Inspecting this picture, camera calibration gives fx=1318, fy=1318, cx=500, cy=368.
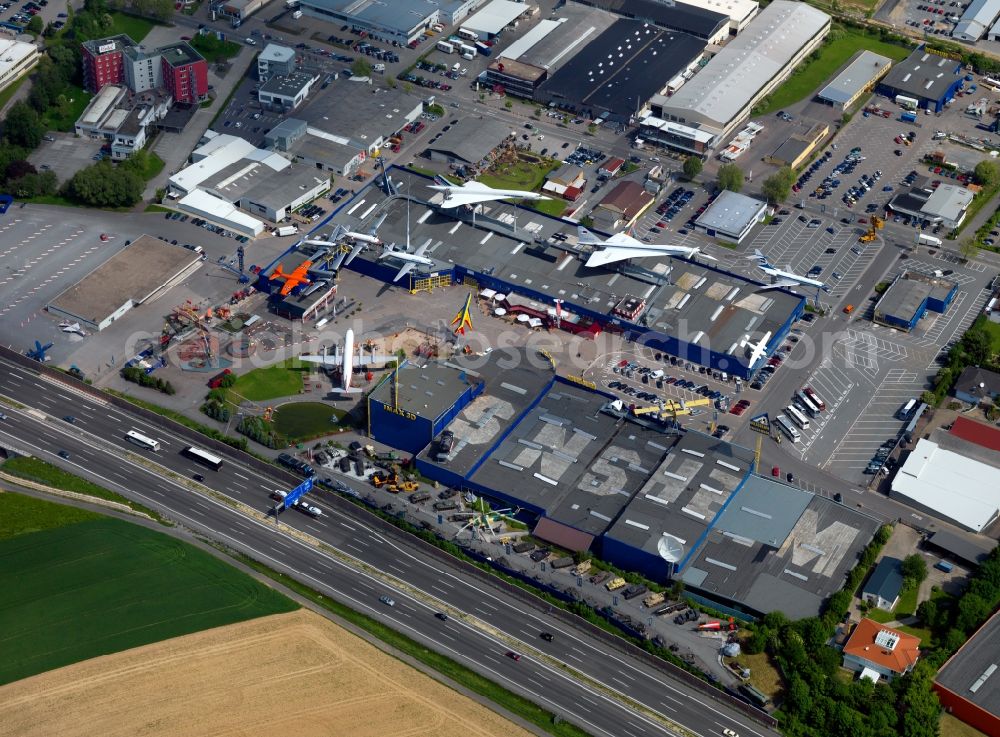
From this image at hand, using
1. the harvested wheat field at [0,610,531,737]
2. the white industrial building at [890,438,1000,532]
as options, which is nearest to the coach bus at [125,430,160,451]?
the harvested wheat field at [0,610,531,737]

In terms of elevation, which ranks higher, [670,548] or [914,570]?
[914,570]

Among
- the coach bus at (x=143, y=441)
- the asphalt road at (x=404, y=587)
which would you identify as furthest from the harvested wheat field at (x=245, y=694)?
the coach bus at (x=143, y=441)

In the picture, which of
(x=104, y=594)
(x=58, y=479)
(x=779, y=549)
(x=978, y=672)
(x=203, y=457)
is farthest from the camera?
(x=203, y=457)

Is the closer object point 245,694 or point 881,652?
point 245,694

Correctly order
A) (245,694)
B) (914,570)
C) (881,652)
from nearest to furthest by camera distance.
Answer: (245,694) < (881,652) < (914,570)

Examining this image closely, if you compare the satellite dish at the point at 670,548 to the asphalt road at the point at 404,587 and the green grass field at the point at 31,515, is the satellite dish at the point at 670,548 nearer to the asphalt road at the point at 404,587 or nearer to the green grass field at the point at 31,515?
the asphalt road at the point at 404,587

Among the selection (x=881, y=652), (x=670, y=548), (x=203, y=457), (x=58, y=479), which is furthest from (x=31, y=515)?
(x=881, y=652)

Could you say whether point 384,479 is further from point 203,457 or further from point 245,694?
point 245,694
